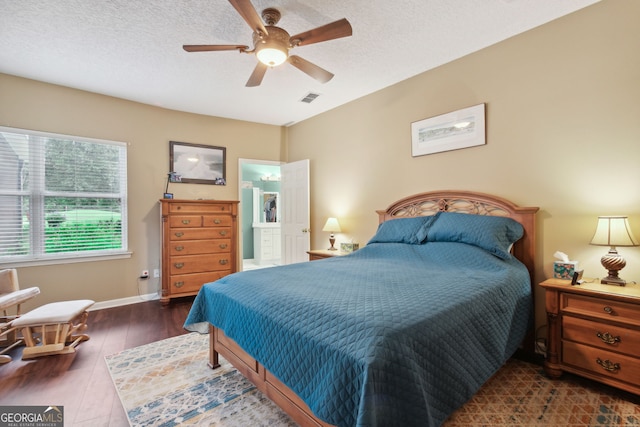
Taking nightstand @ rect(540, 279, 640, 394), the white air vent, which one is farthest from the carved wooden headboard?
the white air vent

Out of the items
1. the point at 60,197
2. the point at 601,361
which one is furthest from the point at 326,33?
the point at 60,197

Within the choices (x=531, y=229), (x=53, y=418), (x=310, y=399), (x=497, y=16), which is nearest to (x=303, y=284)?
(x=310, y=399)

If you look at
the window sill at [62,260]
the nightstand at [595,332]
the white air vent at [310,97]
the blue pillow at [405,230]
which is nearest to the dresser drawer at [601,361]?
the nightstand at [595,332]

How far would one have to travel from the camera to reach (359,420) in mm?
983

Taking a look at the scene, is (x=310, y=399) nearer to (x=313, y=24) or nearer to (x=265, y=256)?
(x=313, y=24)

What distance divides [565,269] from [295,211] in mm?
3576

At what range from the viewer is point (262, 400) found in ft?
6.11

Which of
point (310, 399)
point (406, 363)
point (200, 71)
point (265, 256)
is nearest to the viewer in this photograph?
point (406, 363)

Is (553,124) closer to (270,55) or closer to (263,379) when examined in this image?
(270,55)

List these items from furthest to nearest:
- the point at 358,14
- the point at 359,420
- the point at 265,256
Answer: the point at 265,256, the point at 358,14, the point at 359,420

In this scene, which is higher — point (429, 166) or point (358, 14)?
point (358, 14)

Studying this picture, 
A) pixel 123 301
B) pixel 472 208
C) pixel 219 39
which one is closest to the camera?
pixel 219 39

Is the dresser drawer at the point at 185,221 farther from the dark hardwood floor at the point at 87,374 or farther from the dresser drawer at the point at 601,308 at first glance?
the dresser drawer at the point at 601,308

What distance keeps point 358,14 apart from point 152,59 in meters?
2.02
